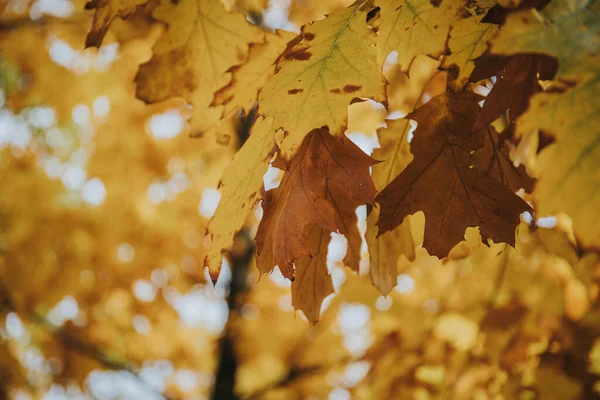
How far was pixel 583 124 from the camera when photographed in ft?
1.72

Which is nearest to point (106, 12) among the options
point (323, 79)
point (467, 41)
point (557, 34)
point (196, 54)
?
point (196, 54)

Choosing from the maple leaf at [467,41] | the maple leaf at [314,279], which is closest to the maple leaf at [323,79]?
the maple leaf at [467,41]

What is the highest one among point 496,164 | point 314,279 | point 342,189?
point 342,189

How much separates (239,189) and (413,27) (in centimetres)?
43

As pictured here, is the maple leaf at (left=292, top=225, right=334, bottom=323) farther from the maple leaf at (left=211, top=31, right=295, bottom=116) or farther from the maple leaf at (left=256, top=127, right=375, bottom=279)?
the maple leaf at (left=211, top=31, right=295, bottom=116)

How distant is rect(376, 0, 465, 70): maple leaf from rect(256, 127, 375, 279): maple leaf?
198mm

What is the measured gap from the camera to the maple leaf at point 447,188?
34.9 inches

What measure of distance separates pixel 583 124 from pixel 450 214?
411mm

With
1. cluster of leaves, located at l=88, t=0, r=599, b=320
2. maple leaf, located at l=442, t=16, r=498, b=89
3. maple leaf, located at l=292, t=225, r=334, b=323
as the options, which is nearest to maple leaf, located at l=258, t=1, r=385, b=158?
cluster of leaves, located at l=88, t=0, r=599, b=320

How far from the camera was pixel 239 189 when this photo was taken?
79cm

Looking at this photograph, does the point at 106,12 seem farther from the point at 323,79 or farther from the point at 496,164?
the point at 496,164

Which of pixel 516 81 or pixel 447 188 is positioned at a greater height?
pixel 516 81

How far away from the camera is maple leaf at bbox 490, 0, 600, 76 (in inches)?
21.4

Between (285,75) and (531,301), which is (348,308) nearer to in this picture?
(531,301)
